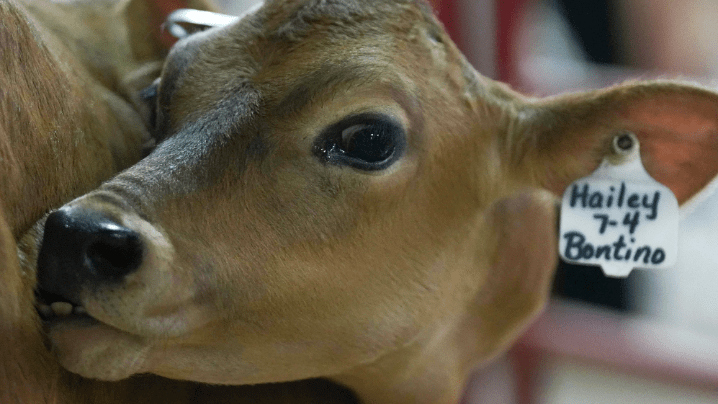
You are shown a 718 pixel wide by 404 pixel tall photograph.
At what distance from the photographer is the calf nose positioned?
94 cm

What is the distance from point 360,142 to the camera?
1.23 m

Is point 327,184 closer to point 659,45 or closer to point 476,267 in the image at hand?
point 476,267

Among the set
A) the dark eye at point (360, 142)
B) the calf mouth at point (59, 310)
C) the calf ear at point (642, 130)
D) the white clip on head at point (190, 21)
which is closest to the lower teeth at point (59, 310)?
the calf mouth at point (59, 310)

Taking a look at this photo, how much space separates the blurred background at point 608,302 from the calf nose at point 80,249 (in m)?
1.91

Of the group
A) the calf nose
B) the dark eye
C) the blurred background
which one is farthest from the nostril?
the blurred background

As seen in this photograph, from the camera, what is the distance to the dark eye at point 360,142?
1.21 m

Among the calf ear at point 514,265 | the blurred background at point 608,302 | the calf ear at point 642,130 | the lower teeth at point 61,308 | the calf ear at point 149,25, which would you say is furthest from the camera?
the blurred background at point 608,302

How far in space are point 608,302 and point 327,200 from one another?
234 centimetres

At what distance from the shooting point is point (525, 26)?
8.84ft

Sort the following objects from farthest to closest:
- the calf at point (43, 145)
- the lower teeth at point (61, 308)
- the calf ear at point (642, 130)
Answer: the calf ear at point (642, 130) → the lower teeth at point (61, 308) → the calf at point (43, 145)

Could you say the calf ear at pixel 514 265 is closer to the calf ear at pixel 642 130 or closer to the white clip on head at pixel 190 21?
the calf ear at pixel 642 130

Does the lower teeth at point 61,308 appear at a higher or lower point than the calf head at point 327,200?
lower

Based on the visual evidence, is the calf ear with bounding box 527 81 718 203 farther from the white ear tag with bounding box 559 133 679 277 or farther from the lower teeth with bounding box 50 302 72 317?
the lower teeth with bounding box 50 302 72 317

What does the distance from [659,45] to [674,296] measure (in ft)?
3.73
